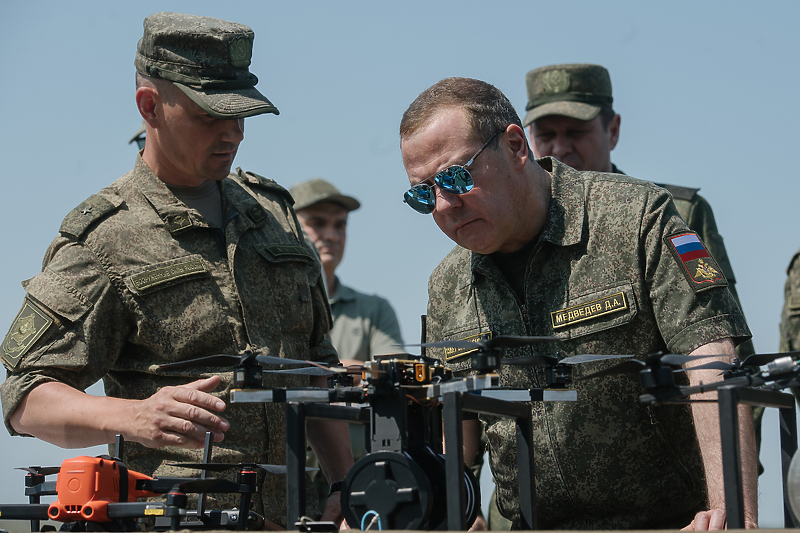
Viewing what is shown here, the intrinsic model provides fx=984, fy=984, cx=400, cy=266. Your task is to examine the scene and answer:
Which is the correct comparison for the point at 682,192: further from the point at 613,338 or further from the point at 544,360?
the point at 544,360

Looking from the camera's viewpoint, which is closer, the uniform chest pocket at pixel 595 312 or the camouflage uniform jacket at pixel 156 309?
the uniform chest pocket at pixel 595 312

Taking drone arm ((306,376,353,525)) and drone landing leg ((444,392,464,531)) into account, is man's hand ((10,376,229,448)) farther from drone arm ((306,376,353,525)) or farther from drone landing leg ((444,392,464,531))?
drone landing leg ((444,392,464,531))

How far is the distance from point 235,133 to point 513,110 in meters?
1.38

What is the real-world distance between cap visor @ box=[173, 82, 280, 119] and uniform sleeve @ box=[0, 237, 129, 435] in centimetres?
88

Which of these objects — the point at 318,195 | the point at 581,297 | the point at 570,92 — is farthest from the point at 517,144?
the point at 318,195

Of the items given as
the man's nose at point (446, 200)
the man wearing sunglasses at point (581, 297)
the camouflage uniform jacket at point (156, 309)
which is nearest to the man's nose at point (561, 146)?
the man wearing sunglasses at point (581, 297)

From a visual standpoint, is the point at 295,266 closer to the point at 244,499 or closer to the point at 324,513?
the point at 324,513

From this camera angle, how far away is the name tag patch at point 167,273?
14.9 feet

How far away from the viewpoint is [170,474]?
174 inches

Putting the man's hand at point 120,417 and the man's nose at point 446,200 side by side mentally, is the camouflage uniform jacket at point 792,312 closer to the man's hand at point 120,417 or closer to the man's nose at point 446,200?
the man's nose at point 446,200

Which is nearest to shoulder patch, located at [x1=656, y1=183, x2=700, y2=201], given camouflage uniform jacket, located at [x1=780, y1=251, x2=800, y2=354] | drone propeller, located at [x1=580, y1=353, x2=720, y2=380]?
camouflage uniform jacket, located at [x1=780, y1=251, x2=800, y2=354]

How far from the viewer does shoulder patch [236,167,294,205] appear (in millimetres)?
5406

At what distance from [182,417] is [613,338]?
1.80 m

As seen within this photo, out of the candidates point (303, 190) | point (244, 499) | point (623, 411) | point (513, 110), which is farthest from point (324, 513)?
point (303, 190)
